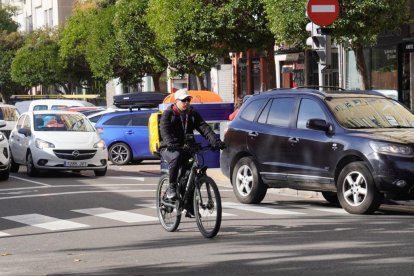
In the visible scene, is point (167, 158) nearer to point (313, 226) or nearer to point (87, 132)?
point (313, 226)

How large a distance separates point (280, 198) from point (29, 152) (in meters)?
8.18

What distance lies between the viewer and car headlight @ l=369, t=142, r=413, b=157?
1444 cm

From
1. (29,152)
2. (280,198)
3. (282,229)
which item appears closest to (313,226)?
(282,229)

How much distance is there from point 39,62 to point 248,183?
166 feet

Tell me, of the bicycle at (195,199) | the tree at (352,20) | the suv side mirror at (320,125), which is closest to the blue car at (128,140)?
the tree at (352,20)

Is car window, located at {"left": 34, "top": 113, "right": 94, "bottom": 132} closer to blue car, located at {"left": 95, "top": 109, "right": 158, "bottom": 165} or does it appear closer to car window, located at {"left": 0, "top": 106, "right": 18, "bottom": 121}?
blue car, located at {"left": 95, "top": 109, "right": 158, "bottom": 165}

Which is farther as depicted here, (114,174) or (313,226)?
(114,174)

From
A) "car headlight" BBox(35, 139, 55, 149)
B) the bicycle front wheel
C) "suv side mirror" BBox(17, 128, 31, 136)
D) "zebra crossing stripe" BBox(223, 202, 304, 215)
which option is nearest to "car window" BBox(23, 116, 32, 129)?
"suv side mirror" BBox(17, 128, 31, 136)

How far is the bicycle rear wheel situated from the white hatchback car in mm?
10798

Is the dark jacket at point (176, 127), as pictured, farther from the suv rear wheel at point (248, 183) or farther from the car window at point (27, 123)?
the car window at point (27, 123)

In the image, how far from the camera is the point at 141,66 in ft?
156

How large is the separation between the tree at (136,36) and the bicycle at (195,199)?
99.8 ft

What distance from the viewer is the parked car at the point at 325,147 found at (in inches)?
572

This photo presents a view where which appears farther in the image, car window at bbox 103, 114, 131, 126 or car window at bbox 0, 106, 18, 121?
car window at bbox 0, 106, 18, 121
